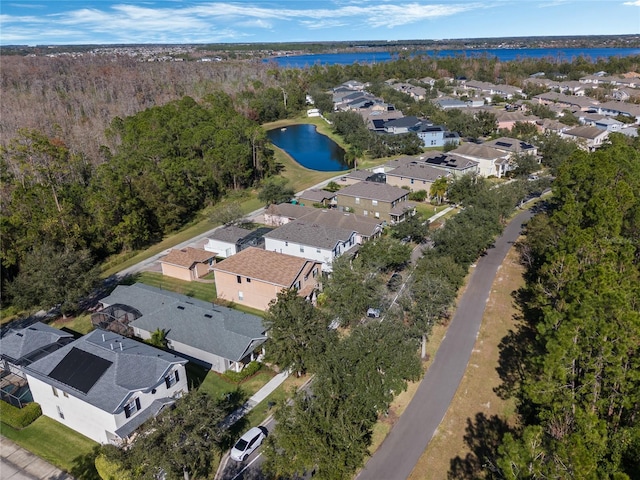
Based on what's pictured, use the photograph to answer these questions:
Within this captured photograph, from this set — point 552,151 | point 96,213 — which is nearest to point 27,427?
point 96,213

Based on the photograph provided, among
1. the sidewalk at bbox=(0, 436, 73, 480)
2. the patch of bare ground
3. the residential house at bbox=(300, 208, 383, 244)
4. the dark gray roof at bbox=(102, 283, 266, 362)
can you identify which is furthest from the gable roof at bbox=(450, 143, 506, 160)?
the sidewalk at bbox=(0, 436, 73, 480)

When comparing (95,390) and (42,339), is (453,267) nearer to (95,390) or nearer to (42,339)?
(95,390)

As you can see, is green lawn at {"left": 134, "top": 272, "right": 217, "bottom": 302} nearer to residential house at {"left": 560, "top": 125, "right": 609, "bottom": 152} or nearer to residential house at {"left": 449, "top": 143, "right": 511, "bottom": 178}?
residential house at {"left": 449, "top": 143, "right": 511, "bottom": 178}

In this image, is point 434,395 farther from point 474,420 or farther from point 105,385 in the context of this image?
point 105,385

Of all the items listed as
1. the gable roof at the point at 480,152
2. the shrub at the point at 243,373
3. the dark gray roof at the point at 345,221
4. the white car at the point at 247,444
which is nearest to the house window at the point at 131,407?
the white car at the point at 247,444

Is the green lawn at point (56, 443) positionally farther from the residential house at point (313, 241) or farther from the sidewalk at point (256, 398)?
the residential house at point (313, 241)

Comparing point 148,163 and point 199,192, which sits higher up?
point 148,163
